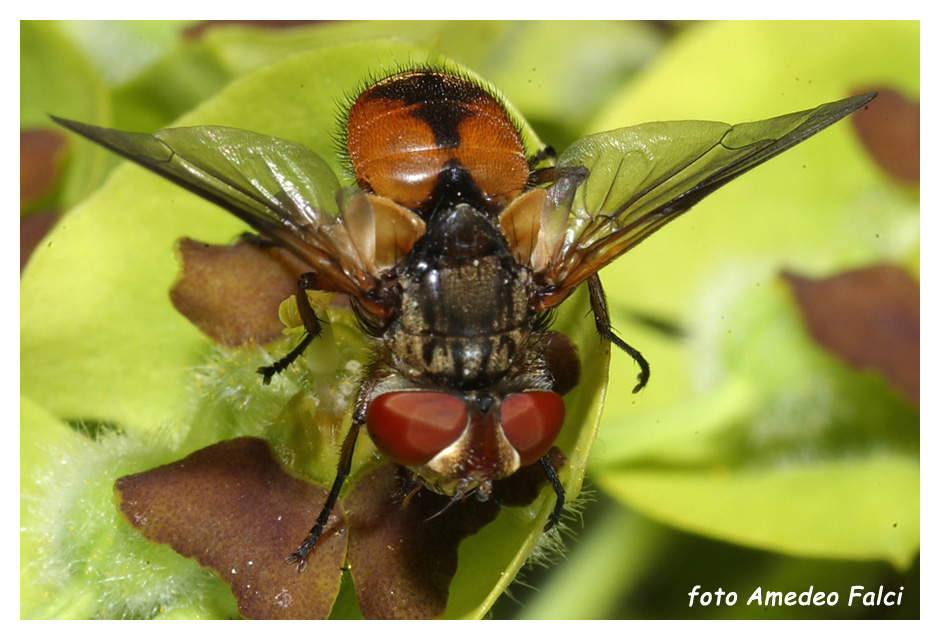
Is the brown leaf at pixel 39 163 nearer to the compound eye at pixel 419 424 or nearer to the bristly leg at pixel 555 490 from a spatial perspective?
the compound eye at pixel 419 424

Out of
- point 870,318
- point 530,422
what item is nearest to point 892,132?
point 870,318

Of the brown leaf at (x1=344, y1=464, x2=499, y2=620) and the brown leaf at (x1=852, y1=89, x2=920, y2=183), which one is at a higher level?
the brown leaf at (x1=852, y1=89, x2=920, y2=183)

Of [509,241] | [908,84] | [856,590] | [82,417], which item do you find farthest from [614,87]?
[82,417]

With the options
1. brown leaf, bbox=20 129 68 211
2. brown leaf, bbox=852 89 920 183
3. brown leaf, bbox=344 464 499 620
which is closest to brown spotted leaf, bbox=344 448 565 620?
brown leaf, bbox=344 464 499 620

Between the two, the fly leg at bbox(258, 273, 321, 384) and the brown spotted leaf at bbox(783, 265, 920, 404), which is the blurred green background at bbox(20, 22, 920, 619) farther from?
the fly leg at bbox(258, 273, 321, 384)

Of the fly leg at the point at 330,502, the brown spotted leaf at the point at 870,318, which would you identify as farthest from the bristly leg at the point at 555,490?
the brown spotted leaf at the point at 870,318

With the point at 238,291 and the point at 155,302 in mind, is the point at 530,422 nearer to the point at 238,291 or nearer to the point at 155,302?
the point at 238,291
